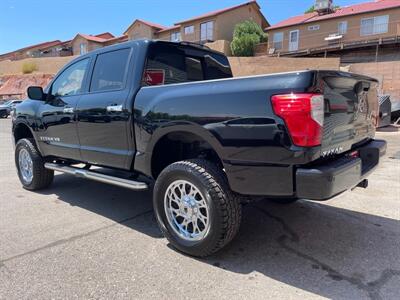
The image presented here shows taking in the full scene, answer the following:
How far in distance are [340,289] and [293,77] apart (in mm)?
1675

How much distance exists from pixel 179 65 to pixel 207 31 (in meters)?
39.1

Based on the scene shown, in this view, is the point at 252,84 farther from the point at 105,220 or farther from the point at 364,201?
the point at 364,201

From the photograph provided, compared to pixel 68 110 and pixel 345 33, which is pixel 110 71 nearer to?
pixel 68 110

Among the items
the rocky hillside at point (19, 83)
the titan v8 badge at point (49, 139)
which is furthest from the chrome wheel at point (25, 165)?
the rocky hillside at point (19, 83)

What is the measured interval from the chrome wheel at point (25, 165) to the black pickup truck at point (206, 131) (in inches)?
35.3

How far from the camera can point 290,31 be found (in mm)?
36219

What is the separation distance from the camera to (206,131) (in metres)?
3.16

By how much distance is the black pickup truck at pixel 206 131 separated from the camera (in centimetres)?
273

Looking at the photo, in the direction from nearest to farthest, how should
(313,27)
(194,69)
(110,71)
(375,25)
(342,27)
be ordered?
(110,71) → (194,69) → (375,25) → (342,27) → (313,27)

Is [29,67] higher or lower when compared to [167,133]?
higher

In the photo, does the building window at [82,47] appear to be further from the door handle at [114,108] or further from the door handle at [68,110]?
the door handle at [114,108]

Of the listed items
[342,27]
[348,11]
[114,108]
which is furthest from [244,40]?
[114,108]

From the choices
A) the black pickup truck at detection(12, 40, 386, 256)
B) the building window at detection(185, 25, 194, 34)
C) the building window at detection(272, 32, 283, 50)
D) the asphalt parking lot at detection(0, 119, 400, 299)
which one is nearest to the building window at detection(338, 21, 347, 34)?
the building window at detection(272, 32, 283, 50)

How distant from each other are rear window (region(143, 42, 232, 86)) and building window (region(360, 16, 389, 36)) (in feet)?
102
